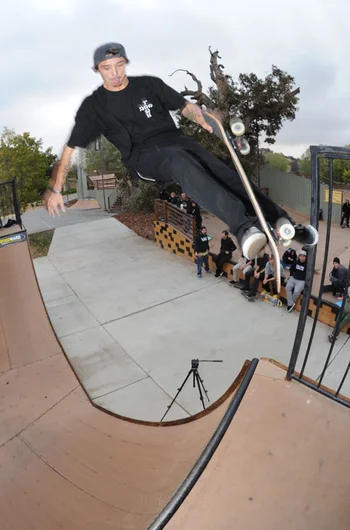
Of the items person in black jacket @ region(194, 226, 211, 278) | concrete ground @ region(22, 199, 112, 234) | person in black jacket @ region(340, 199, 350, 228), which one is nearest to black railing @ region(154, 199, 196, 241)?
person in black jacket @ region(194, 226, 211, 278)

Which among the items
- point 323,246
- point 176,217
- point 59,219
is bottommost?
point 323,246

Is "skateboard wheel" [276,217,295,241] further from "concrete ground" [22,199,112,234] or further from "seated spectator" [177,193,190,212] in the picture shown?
"concrete ground" [22,199,112,234]

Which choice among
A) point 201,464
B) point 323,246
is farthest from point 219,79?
point 201,464

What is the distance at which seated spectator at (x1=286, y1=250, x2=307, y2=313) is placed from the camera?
7.52 meters

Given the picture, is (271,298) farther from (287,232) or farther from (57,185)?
(287,232)

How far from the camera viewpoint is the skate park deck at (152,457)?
1920mm

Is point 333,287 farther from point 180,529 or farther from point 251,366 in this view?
point 180,529

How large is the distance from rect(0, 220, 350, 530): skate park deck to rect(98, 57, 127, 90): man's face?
2.43 meters

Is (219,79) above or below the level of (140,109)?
above

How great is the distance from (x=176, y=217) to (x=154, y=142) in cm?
983

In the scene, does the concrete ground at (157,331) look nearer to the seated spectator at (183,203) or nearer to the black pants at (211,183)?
the seated spectator at (183,203)

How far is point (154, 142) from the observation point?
2.99 metres

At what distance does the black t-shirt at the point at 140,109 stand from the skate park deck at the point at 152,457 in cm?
203

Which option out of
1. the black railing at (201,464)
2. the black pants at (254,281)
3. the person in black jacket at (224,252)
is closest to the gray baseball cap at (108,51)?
the black railing at (201,464)
